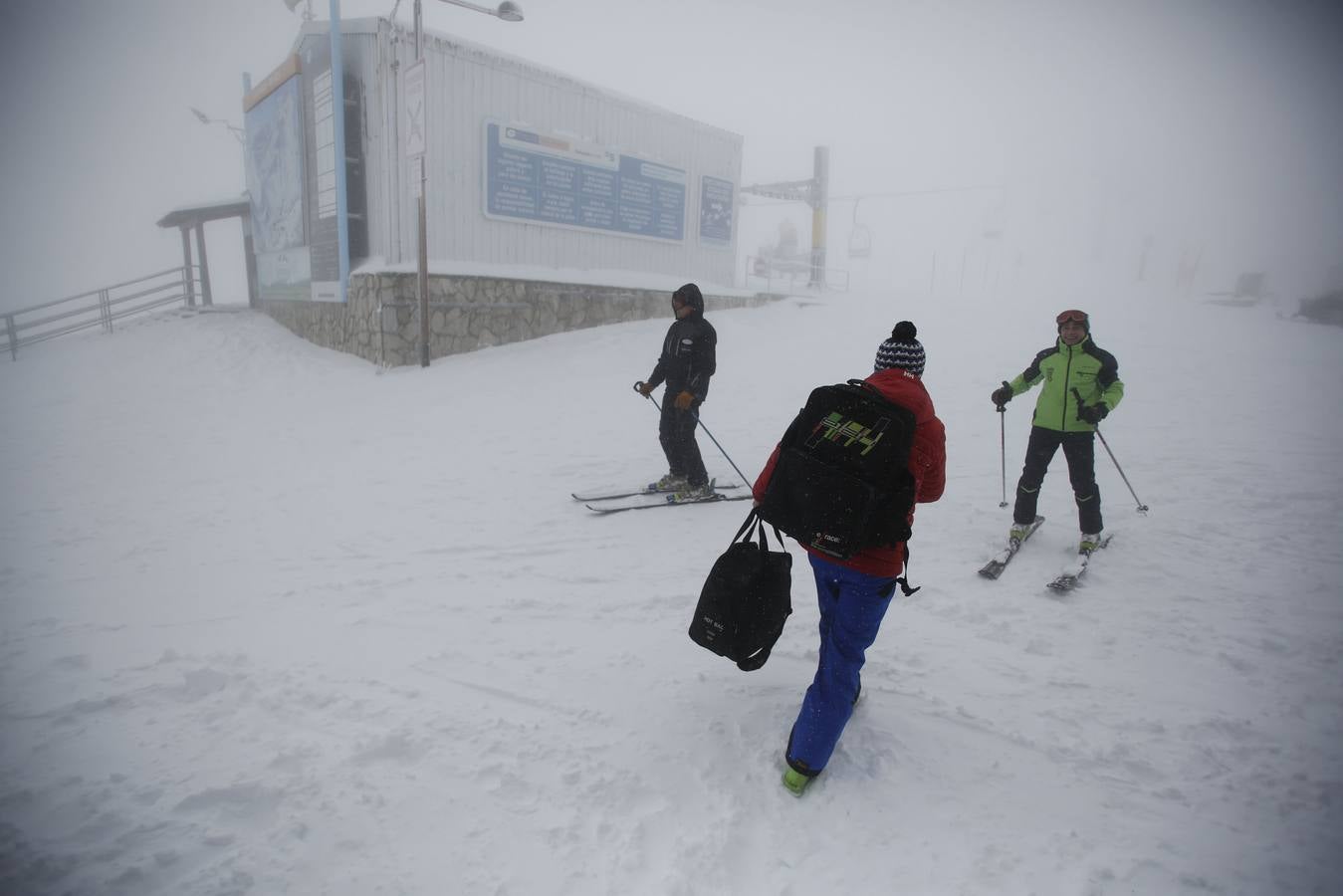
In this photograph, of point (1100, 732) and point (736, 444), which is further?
point (736, 444)

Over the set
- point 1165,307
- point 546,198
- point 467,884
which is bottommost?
point 467,884

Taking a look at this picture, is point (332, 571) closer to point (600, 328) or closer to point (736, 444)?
point (736, 444)

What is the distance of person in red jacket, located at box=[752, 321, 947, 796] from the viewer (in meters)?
2.22

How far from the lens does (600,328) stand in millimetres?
13047

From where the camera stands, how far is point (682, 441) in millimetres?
5551

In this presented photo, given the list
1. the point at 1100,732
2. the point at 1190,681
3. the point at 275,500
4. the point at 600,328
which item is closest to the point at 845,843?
the point at 1100,732

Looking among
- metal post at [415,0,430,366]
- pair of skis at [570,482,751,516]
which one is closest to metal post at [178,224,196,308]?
metal post at [415,0,430,366]

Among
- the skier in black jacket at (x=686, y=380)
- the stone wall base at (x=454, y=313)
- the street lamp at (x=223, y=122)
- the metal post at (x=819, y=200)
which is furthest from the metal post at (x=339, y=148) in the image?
the metal post at (x=819, y=200)

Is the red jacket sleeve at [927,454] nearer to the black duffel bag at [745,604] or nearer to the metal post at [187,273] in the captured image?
the black duffel bag at [745,604]

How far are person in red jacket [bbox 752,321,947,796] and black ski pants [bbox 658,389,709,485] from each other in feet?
10.3

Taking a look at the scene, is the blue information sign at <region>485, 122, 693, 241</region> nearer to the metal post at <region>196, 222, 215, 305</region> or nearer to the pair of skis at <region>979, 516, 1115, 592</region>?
the pair of skis at <region>979, 516, 1115, 592</region>

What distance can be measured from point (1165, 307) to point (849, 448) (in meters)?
22.5

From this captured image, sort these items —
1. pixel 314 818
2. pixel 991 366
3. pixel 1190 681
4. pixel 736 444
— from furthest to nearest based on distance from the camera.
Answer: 1. pixel 991 366
2. pixel 736 444
3. pixel 1190 681
4. pixel 314 818

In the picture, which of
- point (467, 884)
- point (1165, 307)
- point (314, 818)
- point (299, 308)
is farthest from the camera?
point (1165, 307)
